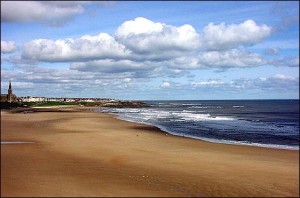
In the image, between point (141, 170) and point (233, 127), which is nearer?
point (141, 170)

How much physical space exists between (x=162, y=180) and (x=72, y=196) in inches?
152

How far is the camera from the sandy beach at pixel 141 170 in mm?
11461

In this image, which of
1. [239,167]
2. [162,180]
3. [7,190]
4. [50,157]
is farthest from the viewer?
[50,157]

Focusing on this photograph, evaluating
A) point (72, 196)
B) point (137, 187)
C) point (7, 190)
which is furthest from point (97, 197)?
point (7, 190)

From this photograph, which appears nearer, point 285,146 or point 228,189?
point 228,189

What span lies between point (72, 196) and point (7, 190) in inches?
76.4

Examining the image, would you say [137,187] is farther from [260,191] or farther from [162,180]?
[260,191]

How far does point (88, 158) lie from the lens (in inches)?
679

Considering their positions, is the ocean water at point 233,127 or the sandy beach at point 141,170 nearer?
the sandy beach at point 141,170

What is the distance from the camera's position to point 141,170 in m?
15.1

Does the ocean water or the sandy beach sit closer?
the sandy beach

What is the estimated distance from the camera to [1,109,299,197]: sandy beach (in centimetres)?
1146

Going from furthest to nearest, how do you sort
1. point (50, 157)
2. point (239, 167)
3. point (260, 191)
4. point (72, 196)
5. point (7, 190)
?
1. point (50, 157)
2. point (239, 167)
3. point (260, 191)
4. point (72, 196)
5. point (7, 190)

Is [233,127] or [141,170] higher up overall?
[233,127]
